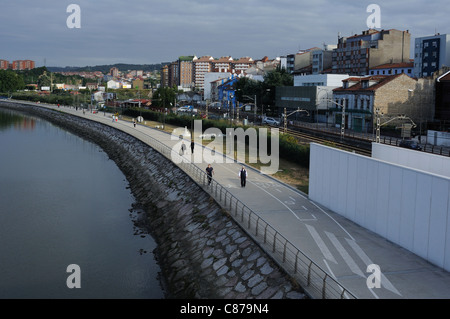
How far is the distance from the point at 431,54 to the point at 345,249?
298ft

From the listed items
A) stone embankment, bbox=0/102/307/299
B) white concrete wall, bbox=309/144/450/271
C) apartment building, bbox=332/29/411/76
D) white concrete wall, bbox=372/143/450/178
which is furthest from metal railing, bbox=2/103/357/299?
apartment building, bbox=332/29/411/76

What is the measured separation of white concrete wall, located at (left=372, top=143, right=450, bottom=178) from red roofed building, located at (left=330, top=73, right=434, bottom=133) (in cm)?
3931

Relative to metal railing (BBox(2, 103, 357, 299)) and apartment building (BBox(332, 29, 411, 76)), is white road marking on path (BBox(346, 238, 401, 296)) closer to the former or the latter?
metal railing (BBox(2, 103, 357, 299))

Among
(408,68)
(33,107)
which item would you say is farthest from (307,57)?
(33,107)

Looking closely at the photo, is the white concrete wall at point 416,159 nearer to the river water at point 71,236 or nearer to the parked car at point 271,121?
the river water at point 71,236

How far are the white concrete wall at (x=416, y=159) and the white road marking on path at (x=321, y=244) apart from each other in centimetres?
576

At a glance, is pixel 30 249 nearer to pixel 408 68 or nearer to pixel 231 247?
pixel 231 247

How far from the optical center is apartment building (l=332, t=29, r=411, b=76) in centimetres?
10044

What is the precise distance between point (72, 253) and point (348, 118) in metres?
52.1

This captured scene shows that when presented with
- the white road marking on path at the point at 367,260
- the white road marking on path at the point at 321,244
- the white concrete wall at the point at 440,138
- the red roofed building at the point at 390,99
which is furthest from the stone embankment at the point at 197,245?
the red roofed building at the point at 390,99

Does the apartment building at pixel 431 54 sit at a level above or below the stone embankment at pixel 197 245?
above

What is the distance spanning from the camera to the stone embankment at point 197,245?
1612 cm

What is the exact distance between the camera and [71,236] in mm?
26438
